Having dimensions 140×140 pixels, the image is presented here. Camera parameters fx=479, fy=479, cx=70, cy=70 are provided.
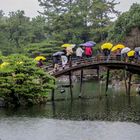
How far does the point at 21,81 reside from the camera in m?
39.1

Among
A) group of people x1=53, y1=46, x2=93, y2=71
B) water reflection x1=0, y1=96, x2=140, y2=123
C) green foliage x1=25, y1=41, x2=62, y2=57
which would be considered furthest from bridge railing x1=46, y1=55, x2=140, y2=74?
green foliage x1=25, y1=41, x2=62, y2=57

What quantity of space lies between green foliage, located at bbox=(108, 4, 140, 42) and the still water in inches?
873

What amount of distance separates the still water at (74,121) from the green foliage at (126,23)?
2216cm

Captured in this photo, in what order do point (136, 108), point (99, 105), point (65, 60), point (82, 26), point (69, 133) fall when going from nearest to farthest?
point (69, 133) < point (136, 108) < point (99, 105) < point (65, 60) < point (82, 26)

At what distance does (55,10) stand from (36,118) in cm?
6085

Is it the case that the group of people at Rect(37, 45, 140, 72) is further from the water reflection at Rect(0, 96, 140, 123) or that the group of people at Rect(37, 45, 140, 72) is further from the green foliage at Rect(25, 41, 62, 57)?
the green foliage at Rect(25, 41, 62, 57)

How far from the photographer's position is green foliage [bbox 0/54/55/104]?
126 ft

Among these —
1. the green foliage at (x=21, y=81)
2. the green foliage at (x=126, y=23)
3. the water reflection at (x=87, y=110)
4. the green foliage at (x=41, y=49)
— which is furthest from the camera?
the green foliage at (x=41, y=49)

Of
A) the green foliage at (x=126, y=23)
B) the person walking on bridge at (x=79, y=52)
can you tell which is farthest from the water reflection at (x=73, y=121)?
the green foliage at (x=126, y=23)

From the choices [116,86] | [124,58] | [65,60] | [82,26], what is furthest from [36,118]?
[82,26]

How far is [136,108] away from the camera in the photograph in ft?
124

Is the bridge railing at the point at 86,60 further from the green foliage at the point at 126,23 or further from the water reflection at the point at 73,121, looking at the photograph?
the green foliage at the point at 126,23

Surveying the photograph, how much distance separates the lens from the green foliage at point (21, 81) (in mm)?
38344

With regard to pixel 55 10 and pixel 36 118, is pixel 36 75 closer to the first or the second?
pixel 36 118
